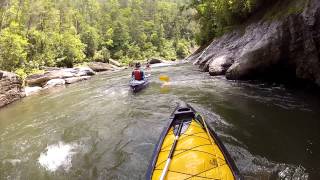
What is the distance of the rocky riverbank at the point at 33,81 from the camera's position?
15961 millimetres

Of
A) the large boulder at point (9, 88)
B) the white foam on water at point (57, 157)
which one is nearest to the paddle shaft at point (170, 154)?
the white foam on water at point (57, 157)

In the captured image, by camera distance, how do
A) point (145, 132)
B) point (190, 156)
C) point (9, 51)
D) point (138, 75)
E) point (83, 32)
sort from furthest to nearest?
point (83, 32) < point (9, 51) < point (138, 75) < point (145, 132) < point (190, 156)

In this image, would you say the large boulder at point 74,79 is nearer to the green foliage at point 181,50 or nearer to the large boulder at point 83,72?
the large boulder at point 83,72

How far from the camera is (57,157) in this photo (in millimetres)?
7336

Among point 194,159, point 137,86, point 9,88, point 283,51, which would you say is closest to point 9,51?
point 9,88

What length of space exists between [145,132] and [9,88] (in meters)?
11.6

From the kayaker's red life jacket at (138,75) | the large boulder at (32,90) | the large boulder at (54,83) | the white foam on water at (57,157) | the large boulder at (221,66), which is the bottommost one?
the white foam on water at (57,157)

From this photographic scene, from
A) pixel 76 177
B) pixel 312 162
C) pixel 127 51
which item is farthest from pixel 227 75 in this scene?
pixel 127 51

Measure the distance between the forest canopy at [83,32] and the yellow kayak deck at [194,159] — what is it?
67.9ft

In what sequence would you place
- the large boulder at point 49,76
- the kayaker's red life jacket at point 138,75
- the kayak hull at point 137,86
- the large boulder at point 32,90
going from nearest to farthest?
the kayak hull at point 137,86 → the kayaker's red life jacket at point 138,75 → the large boulder at point 32,90 → the large boulder at point 49,76

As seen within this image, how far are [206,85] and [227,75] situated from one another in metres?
1.38

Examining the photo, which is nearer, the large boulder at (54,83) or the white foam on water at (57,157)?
the white foam on water at (57,157)

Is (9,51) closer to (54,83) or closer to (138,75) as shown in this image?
(54,83)

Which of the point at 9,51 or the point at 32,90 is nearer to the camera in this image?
the point at 32,90
